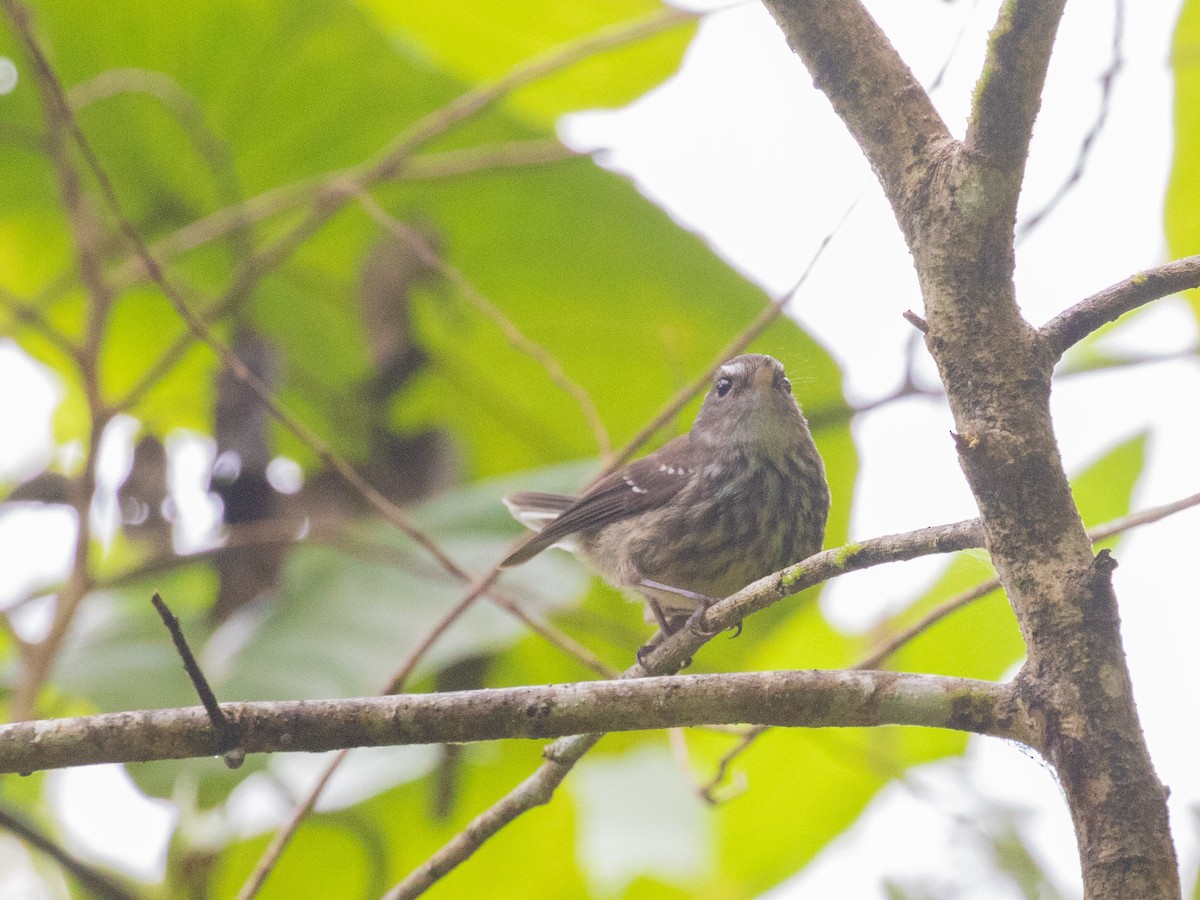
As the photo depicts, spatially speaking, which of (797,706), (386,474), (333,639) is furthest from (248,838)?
(797,706)

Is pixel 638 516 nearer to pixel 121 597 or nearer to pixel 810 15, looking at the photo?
pixel 810 15

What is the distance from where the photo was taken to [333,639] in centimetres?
313

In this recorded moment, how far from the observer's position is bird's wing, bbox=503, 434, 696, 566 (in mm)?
2953

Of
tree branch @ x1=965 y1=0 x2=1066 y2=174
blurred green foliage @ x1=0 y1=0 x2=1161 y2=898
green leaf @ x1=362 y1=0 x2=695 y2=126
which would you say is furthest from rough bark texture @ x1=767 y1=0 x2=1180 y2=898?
green leaf @ x1=362 y1=0 x2=695 y2=126

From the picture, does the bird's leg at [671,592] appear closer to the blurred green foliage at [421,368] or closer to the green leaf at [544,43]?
the blurred green foliage at [421,368]

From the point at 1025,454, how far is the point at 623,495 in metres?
1.71

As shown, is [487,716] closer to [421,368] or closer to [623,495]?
[623,495]

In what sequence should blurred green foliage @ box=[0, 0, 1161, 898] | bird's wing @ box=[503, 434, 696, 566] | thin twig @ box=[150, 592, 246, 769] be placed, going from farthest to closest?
blurred green foliage @ box=[0, 0, 1161, 898] < bird's wing @ box=[503, 434, 696, 566] < thin twig @ box=[150, 592, 246, 769]

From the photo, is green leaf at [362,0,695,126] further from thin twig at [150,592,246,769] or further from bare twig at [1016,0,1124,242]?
thin twig at [150,592,246,769]

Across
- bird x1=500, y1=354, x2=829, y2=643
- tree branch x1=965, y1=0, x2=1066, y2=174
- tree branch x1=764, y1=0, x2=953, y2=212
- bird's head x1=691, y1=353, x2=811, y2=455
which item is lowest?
tree branch x1=965, y1=0, x2=1066, y2=174

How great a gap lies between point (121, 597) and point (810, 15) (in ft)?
10.8

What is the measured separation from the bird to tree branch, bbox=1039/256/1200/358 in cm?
134

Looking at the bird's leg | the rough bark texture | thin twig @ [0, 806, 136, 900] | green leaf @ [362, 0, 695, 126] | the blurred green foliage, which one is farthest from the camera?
green leaf @ [362, 0, 695, 126]

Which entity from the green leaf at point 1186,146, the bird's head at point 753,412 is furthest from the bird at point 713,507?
the green leaf at point 1186,146
